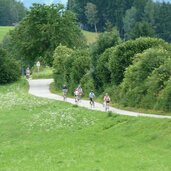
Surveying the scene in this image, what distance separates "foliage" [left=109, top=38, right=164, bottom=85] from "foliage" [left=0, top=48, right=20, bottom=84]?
26238 millimetres

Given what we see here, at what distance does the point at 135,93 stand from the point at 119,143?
14.6m

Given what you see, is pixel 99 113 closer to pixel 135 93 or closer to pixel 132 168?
pixel 135 93

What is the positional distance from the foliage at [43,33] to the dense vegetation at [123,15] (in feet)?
202

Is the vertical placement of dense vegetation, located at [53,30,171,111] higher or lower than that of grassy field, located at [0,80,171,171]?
higher

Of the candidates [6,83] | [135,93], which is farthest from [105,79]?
[6,83]

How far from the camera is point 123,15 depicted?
527 ft

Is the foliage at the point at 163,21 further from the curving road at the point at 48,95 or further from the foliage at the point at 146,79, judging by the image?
the foliage at the point at 146,79

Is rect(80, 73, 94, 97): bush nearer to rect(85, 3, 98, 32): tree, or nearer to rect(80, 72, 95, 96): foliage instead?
rect(80, 72, 95, 96): foliage

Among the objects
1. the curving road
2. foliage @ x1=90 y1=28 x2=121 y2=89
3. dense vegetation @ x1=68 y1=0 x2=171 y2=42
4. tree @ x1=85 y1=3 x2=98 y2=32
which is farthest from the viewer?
tree @ x1=85 y1=3 x2=98 y2=32

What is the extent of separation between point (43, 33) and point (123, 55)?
30489mm

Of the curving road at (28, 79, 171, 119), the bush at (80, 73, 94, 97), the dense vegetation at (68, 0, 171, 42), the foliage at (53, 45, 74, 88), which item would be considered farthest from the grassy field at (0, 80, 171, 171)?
the dense vegetation at (68, 0, 171, 42)

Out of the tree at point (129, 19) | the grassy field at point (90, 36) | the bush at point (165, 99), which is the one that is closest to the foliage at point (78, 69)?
the bush at point (165, 99)

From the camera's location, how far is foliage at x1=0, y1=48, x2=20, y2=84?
242 feet

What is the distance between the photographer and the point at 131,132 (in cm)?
3238
